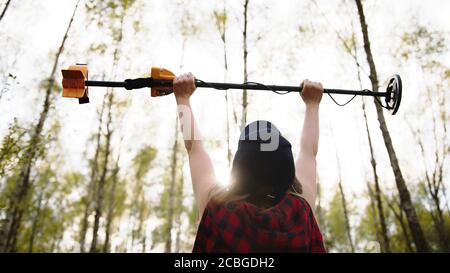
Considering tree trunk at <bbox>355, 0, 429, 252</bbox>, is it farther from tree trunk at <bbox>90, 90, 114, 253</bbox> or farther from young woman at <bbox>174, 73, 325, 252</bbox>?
tree trunk at <bbox>90, 90, 114, 253</bbox>

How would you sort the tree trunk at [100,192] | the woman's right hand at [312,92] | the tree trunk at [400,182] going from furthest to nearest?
the tree trunk at [100,192], the tree trunk at [400,182], the woman's right hand at [312,92]

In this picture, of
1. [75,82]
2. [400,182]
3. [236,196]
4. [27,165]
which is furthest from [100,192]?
[236,196]

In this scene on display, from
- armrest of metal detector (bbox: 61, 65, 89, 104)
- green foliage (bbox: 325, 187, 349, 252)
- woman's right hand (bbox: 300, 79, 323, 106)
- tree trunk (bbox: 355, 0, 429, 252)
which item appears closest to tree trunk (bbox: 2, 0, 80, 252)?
armrest of metal detector (bbox: 61, 65, 89, 104)

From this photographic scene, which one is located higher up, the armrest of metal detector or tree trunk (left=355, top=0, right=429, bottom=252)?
tree trunk (left=355, top=0, right=429, bottom=252)

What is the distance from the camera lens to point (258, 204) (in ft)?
4.10

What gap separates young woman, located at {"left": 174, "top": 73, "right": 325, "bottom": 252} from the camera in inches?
46.1

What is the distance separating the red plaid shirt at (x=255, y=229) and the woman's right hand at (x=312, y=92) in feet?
2.62

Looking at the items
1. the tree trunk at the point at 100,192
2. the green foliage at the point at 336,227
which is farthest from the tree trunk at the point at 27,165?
the green foliage at the point at 336,227

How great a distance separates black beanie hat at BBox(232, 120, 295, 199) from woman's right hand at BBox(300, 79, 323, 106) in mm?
682

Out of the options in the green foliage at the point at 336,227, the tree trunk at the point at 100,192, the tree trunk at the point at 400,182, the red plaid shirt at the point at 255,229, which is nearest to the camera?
the red plaid shirt at the point at 255,229

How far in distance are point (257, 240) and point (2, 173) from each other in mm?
7396

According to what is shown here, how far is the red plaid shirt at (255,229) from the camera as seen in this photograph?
117cm

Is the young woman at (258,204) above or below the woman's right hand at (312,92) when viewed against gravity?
below

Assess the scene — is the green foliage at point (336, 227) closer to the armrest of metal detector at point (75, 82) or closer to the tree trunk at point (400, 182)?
the tree trunk at point (400, 182)
